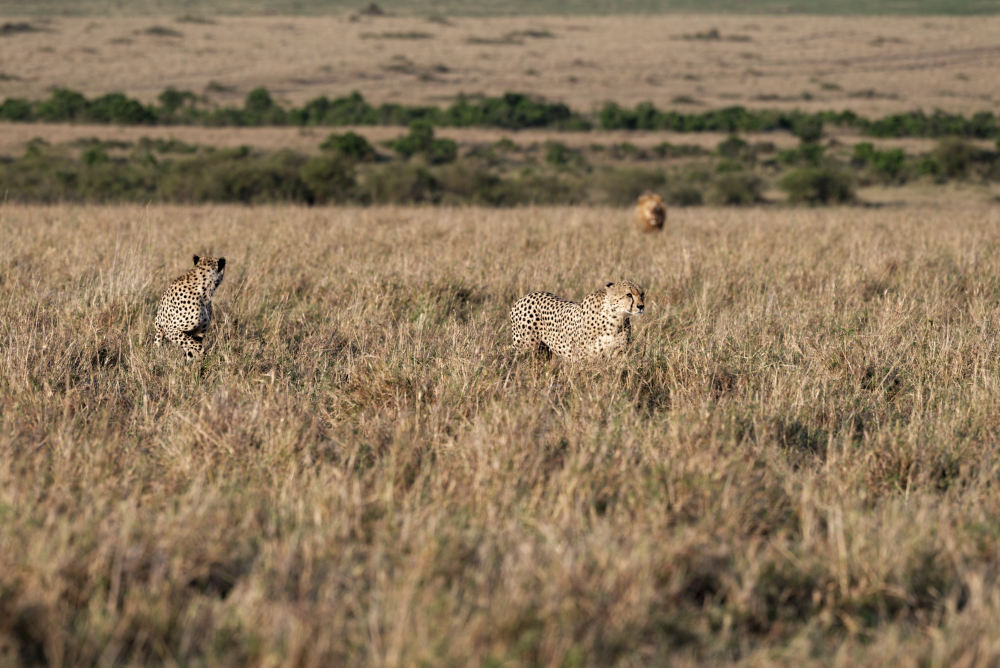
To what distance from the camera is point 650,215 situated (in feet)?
37.5

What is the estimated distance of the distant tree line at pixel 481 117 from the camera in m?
38.5

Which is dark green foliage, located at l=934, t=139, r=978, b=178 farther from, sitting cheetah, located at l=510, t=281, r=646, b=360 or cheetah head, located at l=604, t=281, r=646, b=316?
cheetah head, located at l=604, t=281, r=646, b=316

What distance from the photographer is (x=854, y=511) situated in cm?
307

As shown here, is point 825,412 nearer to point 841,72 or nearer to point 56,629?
point 56,629

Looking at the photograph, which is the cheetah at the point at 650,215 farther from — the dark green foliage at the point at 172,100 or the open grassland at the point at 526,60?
the open grassland at the point at 526,60

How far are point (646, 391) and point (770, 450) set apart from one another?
1097 mm

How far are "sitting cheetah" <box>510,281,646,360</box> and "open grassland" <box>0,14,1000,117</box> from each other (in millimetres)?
45734

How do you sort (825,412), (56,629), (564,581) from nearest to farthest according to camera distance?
(56,629)
(564,581)
(825,412)

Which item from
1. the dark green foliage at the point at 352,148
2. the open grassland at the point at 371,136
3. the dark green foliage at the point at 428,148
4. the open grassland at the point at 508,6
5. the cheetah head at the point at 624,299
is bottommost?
the open grassland at the point at 371,136

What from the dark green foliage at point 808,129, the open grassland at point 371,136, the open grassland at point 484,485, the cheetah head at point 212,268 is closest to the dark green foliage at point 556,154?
the open grassland at point 371,136

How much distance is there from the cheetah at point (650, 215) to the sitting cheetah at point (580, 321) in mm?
5782

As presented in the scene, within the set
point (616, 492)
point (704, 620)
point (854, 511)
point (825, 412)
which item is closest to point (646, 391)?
point (825, 412)

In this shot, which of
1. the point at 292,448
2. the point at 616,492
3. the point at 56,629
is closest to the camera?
the point at 56,629

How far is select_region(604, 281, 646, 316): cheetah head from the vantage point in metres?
4.88
